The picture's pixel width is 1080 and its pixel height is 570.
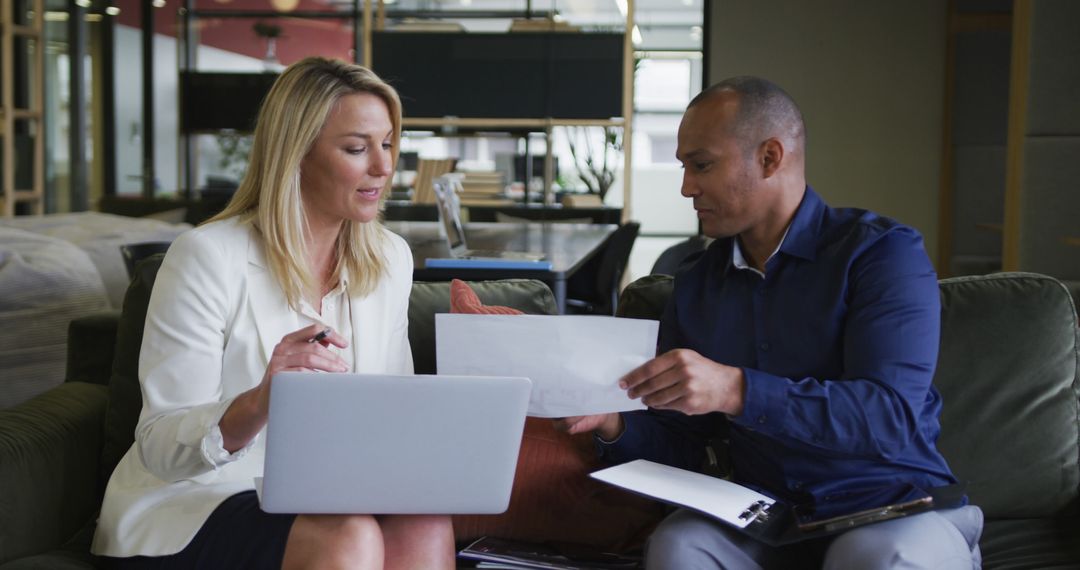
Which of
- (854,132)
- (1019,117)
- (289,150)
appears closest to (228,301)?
(289,150)

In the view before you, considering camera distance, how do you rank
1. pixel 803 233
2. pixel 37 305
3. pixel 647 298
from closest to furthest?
1. pixel 803 233
2. pixel 647 298
3. pixel 37 305

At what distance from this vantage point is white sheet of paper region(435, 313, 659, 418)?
4.86 feet

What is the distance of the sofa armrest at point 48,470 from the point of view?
1772mm

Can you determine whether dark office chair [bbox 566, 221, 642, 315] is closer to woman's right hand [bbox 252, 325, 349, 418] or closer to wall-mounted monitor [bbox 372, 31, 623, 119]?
wall-mounted monitor [bbox 372, 31, 623, 119]

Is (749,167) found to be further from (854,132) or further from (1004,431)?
(854,132)

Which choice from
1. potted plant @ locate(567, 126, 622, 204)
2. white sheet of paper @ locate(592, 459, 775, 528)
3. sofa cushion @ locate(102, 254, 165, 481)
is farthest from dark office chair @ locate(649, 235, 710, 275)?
potted plant @ locate(567, 126, 622, 204)

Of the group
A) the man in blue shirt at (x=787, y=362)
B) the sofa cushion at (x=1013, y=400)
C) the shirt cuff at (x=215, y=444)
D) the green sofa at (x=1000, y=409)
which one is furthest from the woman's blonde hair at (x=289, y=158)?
the sofa cushion at (x=1013, y=400)

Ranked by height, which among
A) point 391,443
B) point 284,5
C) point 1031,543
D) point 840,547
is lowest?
point 1031,543

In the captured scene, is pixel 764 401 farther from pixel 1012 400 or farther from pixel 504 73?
pixel 504 73

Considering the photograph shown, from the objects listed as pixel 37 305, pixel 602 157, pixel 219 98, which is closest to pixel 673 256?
pixel 37 305

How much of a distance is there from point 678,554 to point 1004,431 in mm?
845

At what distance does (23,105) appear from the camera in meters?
7.99

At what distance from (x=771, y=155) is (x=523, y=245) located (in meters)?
2.19

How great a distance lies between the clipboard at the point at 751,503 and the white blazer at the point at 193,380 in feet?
1.79
